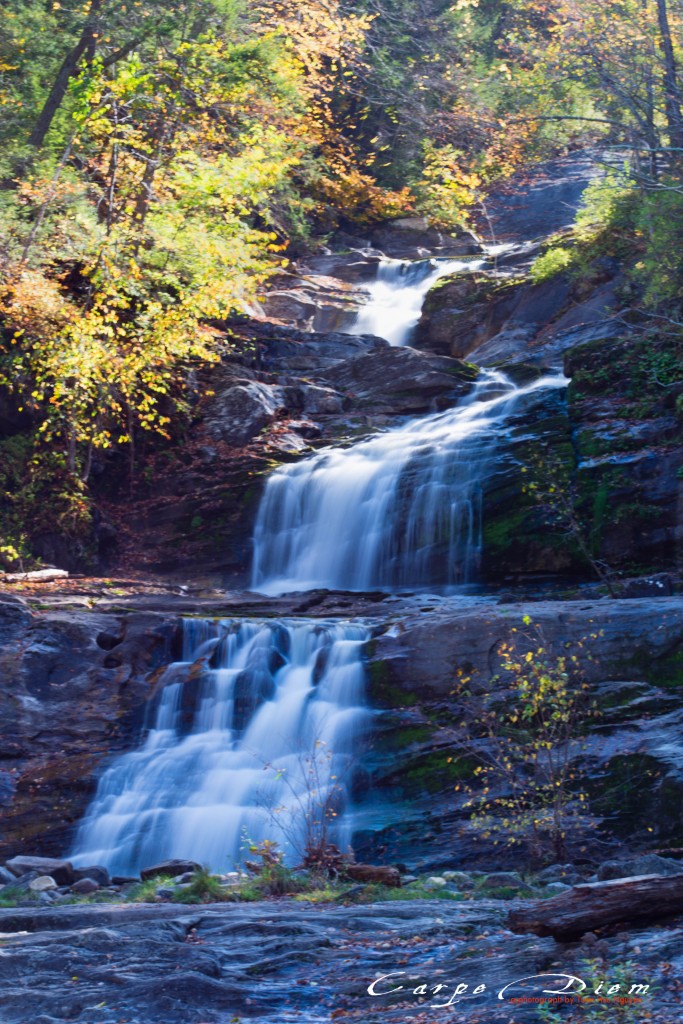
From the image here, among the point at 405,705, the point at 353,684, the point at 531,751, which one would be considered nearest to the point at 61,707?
the point at 353,684

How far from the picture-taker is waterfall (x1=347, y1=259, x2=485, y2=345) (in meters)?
25.2

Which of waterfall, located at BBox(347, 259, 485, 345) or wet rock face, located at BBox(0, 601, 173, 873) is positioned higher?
waterfall, located at BBox(347, 259, 485, 345)

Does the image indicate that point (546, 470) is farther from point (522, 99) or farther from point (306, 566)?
point (522, 99)

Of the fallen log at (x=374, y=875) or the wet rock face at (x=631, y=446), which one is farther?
the wet rock face at (x=631, y=446)

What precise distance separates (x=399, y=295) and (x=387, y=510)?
1249 cm

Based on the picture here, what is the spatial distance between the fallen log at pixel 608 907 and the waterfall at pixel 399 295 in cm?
2053

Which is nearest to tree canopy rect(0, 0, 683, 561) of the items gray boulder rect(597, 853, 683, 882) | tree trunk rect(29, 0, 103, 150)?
tree trunk rect(29, 0, 103, 150)

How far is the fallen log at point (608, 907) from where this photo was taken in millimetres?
4469

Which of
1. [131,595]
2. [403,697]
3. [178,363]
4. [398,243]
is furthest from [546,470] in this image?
[398,243]

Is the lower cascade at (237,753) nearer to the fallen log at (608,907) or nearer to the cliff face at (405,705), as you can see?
the cliff face at (405,705)

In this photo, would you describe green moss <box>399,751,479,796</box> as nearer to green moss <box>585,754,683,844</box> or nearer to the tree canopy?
green moss <box>585,754,683,844</box>

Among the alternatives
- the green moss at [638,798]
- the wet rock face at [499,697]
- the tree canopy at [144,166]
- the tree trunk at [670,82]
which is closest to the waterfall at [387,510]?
the tree canopy at [144,166]

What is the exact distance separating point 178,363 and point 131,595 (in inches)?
289

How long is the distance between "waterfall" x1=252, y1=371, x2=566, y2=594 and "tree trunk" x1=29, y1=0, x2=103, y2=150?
8344mm
